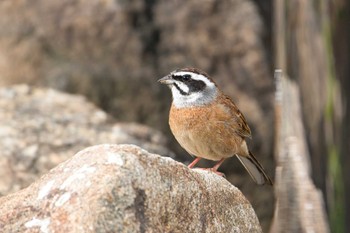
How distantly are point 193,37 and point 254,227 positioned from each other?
203 inches

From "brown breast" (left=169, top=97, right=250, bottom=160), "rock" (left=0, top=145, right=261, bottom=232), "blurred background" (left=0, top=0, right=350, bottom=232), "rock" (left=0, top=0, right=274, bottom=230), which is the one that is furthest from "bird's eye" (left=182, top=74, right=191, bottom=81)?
"rock" (left=0, top=0, right=274, bottom=230)

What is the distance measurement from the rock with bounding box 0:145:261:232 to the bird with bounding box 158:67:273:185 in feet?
5.49

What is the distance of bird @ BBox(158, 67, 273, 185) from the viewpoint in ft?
19.8

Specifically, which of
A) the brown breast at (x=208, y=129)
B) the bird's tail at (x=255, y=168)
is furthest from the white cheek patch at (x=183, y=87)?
the bird's tail at (x=255, y=168)

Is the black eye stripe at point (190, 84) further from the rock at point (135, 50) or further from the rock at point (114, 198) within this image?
the rock at point (135, 50)

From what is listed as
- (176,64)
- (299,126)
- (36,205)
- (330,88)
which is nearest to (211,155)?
(299,126)

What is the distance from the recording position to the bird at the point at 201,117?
6.04m

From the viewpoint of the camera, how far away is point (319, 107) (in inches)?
205

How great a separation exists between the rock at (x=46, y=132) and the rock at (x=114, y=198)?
2703 millimetres

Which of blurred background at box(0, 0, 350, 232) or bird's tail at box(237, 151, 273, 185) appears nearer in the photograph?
bird's tail at box(237, 151, 273, 185)

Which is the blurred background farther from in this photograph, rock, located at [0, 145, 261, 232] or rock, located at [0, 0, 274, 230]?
rock, located at [0, 145, 261, 232]

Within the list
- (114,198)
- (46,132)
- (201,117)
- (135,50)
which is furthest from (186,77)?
(135,50)

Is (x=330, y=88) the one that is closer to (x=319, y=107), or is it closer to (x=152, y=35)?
(x=319, y=107)

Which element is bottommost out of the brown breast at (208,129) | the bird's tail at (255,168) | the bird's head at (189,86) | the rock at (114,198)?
the bird's tail at (255,168)
